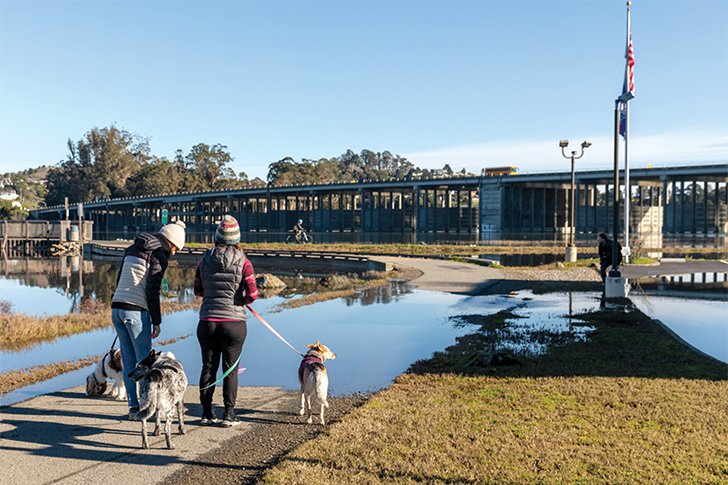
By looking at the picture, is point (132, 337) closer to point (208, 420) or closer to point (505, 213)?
point (208, 420)

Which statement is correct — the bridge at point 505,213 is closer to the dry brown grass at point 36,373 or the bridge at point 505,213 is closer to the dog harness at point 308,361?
the dry brown grass at point 36,373

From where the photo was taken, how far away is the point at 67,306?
23.3 metres

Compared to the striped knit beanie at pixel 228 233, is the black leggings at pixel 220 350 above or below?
below

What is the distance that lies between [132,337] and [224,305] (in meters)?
1.19

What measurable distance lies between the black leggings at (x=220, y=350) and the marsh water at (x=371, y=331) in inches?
83.4

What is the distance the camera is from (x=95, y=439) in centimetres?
671

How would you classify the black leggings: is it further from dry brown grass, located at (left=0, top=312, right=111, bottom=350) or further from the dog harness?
dry brown grass, located at (left=0, top=312, right=111, bottom=350)

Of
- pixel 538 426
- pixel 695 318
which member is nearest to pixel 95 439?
pixel 538 426

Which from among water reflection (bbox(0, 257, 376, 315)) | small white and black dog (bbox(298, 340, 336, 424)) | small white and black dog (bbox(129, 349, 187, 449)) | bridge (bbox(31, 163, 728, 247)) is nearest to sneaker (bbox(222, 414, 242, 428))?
small white and black dog (bbox(129, 349, 187, 449))

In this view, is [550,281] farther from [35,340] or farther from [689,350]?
[35,340]

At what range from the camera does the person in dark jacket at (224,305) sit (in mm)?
6918

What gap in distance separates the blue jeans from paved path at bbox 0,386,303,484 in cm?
48

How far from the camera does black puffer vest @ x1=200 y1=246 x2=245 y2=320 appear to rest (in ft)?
22.7

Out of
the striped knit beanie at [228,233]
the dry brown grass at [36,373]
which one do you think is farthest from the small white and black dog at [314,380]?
the dry brown grass at [36,373]
